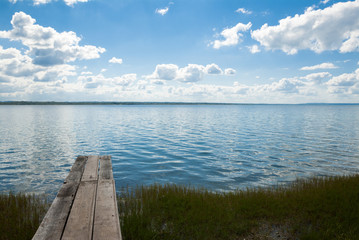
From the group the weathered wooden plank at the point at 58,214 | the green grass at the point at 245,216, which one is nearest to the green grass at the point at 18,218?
the weathered wooden plank at the point at 58,214

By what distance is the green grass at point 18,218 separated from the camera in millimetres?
6207

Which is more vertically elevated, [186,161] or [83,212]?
[83,212]

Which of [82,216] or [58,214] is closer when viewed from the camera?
[82,216]

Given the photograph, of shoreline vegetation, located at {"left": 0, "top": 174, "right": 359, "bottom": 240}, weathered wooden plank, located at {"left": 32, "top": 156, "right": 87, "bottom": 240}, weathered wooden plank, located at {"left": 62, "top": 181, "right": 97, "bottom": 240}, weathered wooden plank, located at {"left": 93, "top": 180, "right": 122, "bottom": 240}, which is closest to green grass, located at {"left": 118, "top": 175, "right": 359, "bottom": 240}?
shoreline vegetation, located at {"left": 0, "top": 174, "right": 359, "bottom": 240}

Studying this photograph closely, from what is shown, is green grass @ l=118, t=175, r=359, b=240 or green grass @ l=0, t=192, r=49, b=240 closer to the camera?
green grass @ l=0, t=192, r=49, b=240

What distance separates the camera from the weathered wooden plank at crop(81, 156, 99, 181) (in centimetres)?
754

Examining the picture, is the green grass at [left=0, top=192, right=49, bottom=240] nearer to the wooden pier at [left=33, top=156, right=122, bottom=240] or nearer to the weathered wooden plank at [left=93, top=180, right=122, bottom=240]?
the wooden pier at [left=33, top=156, right=122, bottom=240]

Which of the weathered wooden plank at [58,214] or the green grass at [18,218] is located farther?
the green grass at [18,218]

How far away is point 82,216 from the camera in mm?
4805

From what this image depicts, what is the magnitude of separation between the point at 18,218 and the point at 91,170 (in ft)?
8.51

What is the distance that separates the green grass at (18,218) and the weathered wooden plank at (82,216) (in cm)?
192

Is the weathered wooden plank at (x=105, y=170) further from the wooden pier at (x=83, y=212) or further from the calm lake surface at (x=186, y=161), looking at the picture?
the calm lake surface at (x=186, y=161)

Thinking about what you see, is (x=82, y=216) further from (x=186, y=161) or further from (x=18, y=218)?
(x=186, y=161)

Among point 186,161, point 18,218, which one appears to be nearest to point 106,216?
point 18,218
